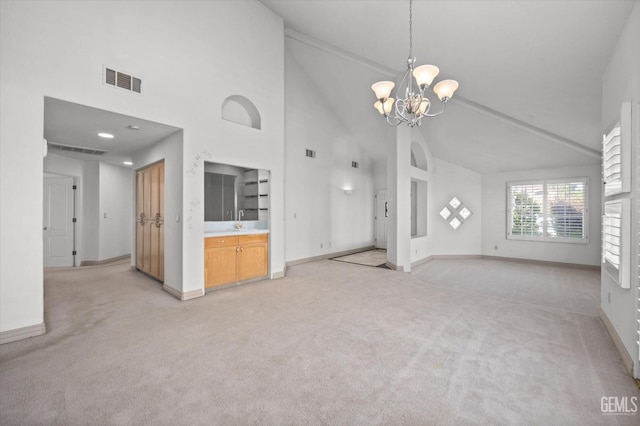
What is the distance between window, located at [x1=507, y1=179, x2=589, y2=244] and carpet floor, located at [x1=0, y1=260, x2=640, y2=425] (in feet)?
11.2

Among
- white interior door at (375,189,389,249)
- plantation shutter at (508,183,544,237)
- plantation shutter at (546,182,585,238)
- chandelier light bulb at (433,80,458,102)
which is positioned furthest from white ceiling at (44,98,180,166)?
plantation shutter at (546,182,585,238)

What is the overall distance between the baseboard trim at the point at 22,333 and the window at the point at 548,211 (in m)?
9.61

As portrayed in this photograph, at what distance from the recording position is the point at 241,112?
5.09 meters

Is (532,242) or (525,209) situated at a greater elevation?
(525,209)

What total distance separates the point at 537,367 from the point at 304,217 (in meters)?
5.33

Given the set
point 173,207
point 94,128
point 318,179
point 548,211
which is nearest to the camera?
point 94,128

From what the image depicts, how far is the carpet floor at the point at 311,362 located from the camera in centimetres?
180

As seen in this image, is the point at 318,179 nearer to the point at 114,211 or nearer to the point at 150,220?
the point at 150,220

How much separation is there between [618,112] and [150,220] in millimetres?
6683

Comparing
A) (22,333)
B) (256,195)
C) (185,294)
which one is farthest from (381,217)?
(22,333)

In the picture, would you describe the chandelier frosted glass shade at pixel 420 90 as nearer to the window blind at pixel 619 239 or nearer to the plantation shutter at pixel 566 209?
the window blind at pixel 619 239

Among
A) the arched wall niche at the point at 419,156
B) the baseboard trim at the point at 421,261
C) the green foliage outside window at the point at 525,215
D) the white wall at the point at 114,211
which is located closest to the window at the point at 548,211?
the green foliage outside window at the point at 525,215

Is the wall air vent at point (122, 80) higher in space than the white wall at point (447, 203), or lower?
higher

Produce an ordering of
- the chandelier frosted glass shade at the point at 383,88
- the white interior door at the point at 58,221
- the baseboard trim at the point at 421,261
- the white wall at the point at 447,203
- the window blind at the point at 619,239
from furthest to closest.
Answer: the white wall at the point at 447,203 → the baseboard trim at the point at 421,261 → the white interior door at the point at 58,221 → the chandelier frosted glass shade at the point at 383,88 → the window blind at the point at 619,239
